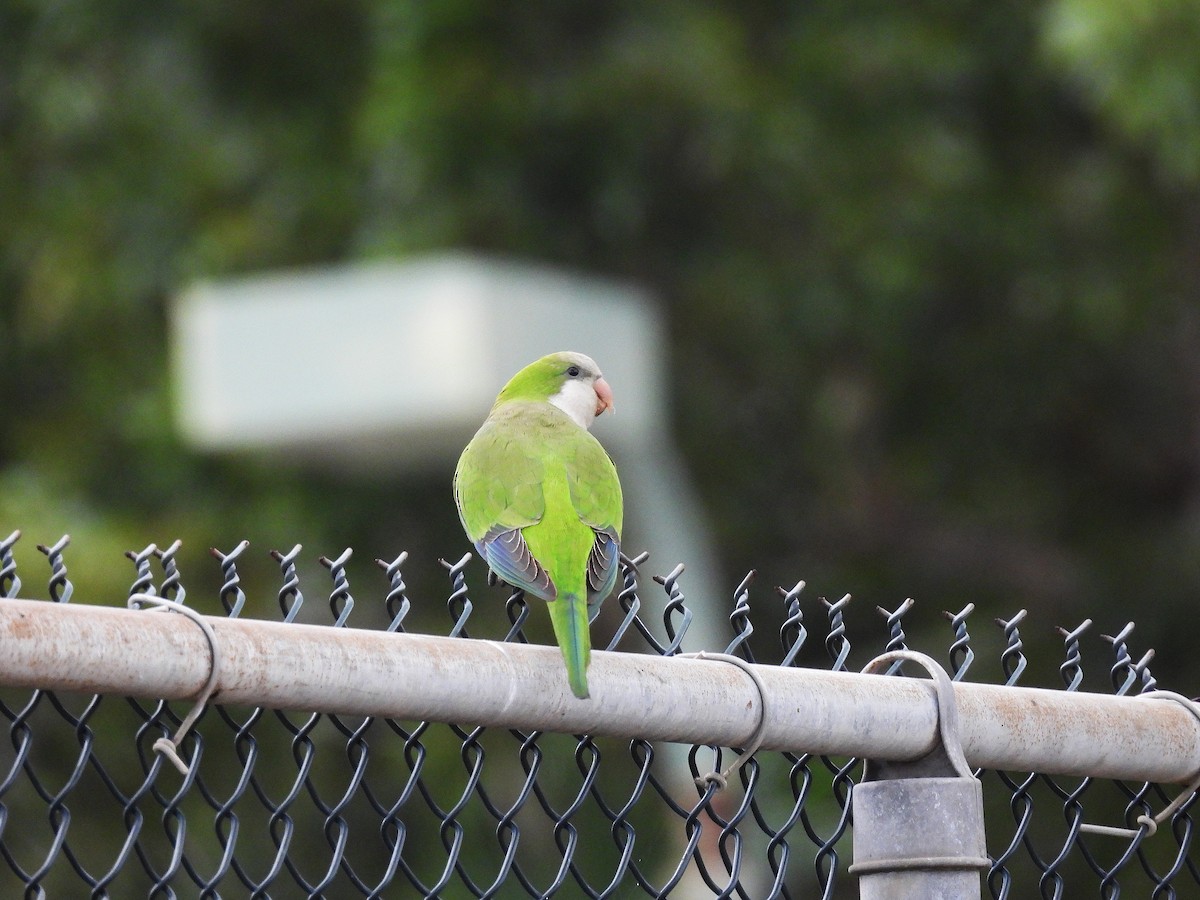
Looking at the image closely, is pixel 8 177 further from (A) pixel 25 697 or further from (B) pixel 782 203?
(B) pixel 782 203

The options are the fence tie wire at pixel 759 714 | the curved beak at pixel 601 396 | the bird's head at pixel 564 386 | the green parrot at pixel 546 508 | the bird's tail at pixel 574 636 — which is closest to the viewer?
the bird's tail at pixel 574 636

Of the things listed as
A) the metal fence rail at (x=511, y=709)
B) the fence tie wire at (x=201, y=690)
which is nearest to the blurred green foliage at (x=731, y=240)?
the metal fence rail at (x=511, y=709)

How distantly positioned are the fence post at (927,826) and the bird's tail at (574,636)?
0.49 m

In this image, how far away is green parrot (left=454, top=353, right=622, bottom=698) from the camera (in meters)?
3.11

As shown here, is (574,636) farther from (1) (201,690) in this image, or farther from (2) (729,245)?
(2) (729,245)

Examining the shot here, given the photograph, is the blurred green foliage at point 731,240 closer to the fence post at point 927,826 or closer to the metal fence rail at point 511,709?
the metal fence rail at point 511,709

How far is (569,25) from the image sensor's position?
11688 millimetres

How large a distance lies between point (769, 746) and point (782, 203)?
933 cm

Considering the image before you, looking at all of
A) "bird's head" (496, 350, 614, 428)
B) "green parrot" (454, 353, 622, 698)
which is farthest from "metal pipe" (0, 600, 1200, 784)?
"bird's head" (496, 350, 614, 428)

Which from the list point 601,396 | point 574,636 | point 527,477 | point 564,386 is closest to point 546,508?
point 527,477

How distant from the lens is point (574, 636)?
256cm

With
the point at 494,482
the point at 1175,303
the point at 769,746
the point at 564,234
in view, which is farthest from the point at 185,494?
the point at 769,746

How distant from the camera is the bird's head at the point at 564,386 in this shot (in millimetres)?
4508

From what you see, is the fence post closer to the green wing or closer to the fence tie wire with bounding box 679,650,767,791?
the fence tie wire with bounding box 679,650,767,791
